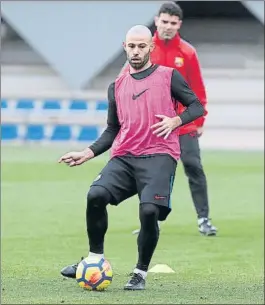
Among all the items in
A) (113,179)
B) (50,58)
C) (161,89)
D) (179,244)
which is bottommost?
(179,244)

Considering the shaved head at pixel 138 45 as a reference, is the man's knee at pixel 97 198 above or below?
below

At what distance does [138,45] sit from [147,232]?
1342mm

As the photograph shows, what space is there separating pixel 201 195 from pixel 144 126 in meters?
4.73

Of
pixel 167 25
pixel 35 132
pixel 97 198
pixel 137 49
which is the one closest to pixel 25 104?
pixel 35 132

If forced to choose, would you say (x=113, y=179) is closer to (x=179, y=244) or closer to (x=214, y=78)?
(x=179, y=244)

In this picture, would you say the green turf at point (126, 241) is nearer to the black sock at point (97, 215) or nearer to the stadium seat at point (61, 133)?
the black sock at point (97, 215)

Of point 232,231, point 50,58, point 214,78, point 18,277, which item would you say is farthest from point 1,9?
point 18,277

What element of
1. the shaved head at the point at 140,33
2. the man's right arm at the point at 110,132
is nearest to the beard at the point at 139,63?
the shaved head at the point at 140,33

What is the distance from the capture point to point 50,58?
32688 millimetres

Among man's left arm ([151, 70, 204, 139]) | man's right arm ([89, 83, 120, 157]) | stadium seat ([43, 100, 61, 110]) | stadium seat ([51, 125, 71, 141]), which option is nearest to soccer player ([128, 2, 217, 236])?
man's right arm ([89, 83, 120, 157])

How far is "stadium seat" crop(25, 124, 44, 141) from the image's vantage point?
3019 cm

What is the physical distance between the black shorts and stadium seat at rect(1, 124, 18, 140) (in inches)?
884

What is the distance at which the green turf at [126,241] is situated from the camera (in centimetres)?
776

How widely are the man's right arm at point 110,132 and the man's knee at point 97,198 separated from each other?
1.58 feet
